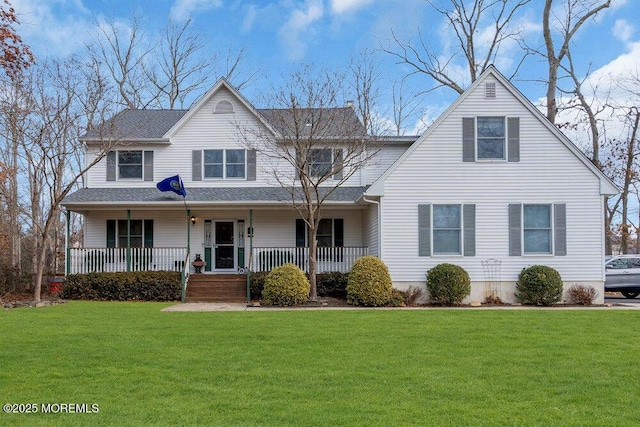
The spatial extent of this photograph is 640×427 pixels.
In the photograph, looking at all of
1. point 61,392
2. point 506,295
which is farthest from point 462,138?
point 61,392

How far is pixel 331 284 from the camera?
19.0 metres

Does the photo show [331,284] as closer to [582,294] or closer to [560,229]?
[560,229]

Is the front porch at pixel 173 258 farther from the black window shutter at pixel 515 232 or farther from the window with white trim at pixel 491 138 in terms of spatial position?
the window with white trim at pixel 491 138

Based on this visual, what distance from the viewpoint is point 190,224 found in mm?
21562

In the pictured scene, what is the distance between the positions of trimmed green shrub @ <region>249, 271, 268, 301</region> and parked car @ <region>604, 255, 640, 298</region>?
40.5ft

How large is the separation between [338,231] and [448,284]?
19.2 feet

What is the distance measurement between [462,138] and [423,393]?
41.0 feet

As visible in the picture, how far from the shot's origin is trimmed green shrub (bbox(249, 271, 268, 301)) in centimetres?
1873

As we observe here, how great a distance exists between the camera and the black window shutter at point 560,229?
58.0 ft

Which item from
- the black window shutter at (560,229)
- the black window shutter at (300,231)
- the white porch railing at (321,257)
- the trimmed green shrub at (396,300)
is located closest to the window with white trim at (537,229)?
the black window shutter at (560,229)

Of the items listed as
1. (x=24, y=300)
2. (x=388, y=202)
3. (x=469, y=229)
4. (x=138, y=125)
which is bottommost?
(x=24, y=300)

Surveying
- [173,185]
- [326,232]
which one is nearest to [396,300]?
[326,232]

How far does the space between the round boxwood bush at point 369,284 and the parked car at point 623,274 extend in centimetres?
935

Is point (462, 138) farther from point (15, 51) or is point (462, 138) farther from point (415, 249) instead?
point (15, 51)
